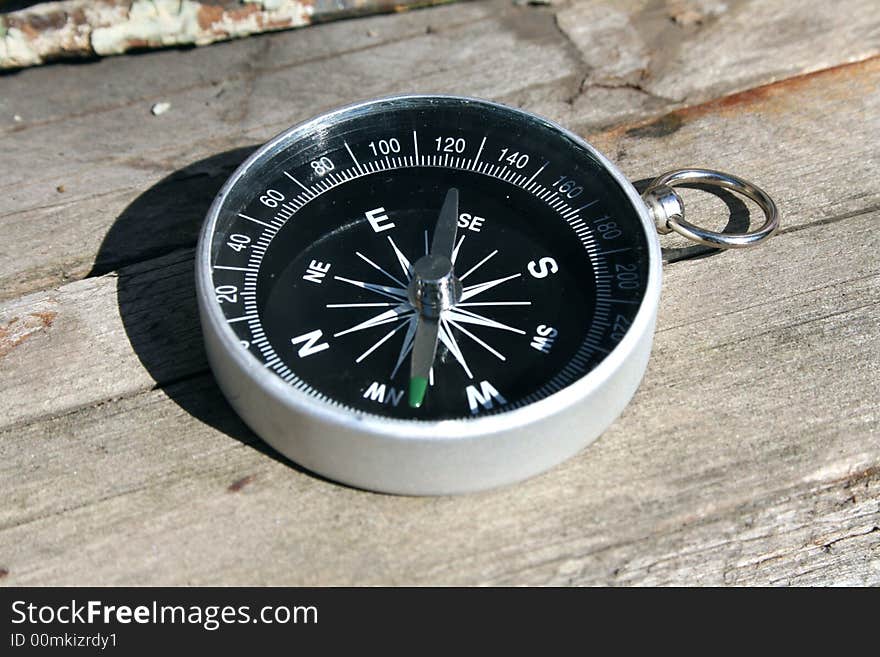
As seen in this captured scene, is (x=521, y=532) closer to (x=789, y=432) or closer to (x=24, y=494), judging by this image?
(x=789, y=432)

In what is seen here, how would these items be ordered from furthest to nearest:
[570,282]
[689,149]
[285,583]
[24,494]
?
[689,149]
[570,282]
[24,494]
[285,583]

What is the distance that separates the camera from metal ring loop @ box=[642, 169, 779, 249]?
2285 mm

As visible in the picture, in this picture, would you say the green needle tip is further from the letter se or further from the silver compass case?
the letter se

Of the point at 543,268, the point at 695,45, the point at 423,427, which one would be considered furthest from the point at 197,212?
the point at 695,45

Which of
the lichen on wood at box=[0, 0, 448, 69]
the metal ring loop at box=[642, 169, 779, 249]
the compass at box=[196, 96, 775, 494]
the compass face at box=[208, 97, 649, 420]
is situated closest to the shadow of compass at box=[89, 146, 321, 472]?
the compass at box=[196, 96, 775, 494]

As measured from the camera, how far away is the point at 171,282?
2393mm

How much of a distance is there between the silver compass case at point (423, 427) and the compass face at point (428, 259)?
0.13 ft

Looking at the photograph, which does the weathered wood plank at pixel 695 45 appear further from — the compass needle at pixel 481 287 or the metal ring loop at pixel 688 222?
the compass needle at pixel 481 287

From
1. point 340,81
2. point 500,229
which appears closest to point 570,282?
point 500,229

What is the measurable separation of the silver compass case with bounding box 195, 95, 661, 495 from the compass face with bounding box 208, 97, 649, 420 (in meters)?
0.04

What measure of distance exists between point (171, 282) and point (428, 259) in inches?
26.8

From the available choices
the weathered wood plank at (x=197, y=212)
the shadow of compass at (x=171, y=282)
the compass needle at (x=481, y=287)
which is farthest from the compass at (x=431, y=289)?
the weathered wood plank at (x=197, y=212)

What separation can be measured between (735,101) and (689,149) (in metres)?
0.25

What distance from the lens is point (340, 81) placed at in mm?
2869
